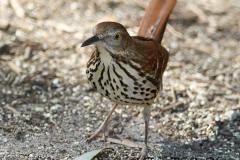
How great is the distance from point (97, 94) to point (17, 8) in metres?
1.76

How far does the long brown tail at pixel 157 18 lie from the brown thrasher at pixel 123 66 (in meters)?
0.38

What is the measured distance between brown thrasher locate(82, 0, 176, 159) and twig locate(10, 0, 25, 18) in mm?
2437

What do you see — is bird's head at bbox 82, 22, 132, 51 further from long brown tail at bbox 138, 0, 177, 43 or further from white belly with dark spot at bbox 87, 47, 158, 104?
long brown tail at bbox 138, 0, 177, 43

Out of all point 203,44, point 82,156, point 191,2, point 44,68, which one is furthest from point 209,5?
point 82,156

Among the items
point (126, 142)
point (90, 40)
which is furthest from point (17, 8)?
point (90, 40)

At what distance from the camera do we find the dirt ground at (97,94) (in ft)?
18.9

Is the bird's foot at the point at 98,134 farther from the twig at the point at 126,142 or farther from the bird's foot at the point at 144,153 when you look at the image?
the bird's foot at the point at 144,153

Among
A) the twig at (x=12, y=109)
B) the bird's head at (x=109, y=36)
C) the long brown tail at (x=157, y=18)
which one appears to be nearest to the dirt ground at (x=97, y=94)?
the twig at (x=12, y=109)

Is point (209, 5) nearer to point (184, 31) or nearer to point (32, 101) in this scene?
point (184, 31)

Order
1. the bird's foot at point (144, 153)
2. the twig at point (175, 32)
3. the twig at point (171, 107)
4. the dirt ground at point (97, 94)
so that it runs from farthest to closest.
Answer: the twig at point (175, 32) → the twig at point (171, 107) → the dirt ground at point (97, 94) → the bird's foot at point (144, 153)

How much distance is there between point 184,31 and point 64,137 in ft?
7.99

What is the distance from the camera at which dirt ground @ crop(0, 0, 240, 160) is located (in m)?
5.75

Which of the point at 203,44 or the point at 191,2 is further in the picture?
the point at 191,2

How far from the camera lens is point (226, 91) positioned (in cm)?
664
